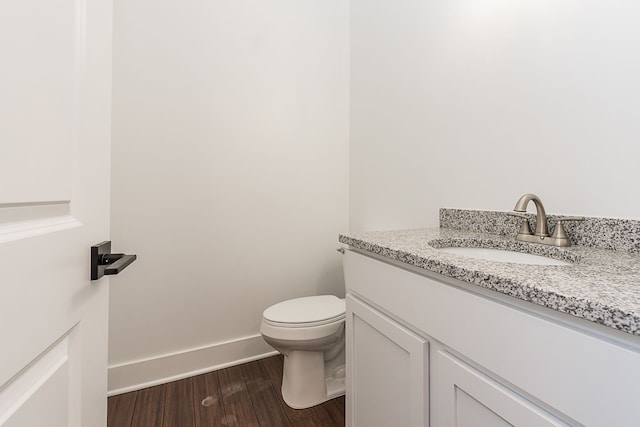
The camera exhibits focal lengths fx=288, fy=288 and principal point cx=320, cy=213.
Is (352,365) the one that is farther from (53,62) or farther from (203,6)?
(203,6)

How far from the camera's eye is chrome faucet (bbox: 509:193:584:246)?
856 millimetres

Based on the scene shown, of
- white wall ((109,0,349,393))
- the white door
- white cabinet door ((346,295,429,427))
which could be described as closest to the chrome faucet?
white cabinet door ((346,295,429,427))

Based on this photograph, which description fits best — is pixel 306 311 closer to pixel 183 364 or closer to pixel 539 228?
pixel 183 364

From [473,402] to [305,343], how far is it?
88 cm

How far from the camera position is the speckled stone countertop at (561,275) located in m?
0.40

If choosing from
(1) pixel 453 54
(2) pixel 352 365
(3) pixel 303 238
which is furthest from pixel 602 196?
(3) pixel 303 238

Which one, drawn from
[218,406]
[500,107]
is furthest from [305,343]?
[500,107]

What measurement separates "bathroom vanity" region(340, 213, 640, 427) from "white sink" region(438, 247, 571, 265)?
2 centimetres

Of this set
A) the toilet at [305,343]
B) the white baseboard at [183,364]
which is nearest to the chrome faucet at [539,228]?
the toilet at [305,343]

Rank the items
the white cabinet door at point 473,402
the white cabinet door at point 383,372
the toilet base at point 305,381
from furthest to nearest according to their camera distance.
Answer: the toilet base at point 305,381 < the white cabinet door at point 383,372 < the white cabinet door at point 473,402

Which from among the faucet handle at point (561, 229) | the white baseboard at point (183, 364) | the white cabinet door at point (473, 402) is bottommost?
the white baseboard at point (183, 364)

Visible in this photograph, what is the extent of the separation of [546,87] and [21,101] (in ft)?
4.33

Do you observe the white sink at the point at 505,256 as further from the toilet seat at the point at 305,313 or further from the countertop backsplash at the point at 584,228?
the toilet seat at the point at 305,313

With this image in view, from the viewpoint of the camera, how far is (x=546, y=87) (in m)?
0.97
